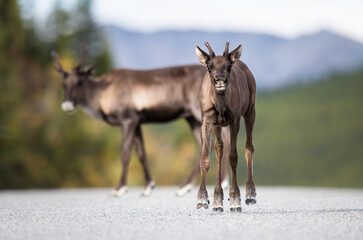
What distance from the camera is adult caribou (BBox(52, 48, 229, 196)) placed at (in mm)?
15578

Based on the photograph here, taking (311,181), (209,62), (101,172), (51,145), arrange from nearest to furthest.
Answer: (209,62), (51,145), (101,172), (311,181)

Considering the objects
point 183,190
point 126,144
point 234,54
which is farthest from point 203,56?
point 183,190

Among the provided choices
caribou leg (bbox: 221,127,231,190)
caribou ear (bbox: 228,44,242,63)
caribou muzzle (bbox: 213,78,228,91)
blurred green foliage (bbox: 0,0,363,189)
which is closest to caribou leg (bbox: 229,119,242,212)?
caribou muzzle (bbox: 213,78,228,91)

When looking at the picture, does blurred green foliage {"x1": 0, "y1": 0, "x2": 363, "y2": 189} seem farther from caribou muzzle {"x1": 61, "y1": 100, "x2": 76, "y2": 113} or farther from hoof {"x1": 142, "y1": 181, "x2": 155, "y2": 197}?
hoof {"x1": 142, "y1": 181, "x2": 155, "y2": 197}

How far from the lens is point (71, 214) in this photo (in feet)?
36.1

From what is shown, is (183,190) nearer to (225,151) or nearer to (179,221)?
(225,151)

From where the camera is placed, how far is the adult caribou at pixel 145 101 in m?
15.6

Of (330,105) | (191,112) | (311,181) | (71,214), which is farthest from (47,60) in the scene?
(330,105)

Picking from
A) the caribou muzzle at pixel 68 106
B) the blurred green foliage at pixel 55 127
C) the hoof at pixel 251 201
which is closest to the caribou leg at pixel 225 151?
the caribou muzzle at pixel 68 106

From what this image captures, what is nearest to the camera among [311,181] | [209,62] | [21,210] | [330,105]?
[209,62]

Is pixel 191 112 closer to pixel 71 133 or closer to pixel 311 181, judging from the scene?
pixel 71 133

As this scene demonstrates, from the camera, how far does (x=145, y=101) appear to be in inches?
619

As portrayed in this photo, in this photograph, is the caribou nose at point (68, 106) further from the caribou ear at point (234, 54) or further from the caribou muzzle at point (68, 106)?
the caribou ear at point (234, 54)

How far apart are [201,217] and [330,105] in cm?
14742
